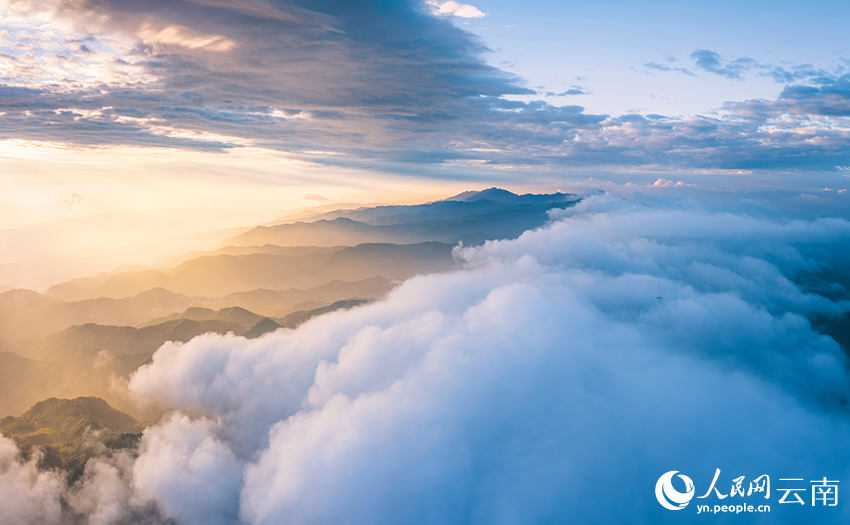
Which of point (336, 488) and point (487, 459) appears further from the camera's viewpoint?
point (487, 459)

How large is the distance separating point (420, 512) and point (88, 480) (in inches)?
5576

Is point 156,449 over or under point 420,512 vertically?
under

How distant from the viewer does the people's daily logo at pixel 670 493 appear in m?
152

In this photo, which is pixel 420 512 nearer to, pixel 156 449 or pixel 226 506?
pixel 226 506

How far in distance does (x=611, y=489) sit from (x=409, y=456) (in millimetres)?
78968

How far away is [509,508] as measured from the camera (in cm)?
14700

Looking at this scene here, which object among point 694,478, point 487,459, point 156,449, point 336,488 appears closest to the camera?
point 336,488

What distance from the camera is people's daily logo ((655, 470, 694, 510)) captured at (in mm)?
152488

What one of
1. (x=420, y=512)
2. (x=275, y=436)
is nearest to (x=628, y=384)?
(x=420, y=512)

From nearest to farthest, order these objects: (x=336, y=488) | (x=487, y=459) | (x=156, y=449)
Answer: (x=336, y=488) < (x=487, y=459) < (x=156, y=449)

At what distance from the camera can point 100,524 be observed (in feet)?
548

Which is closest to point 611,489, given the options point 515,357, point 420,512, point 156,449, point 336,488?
point 515,357

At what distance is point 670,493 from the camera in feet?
538

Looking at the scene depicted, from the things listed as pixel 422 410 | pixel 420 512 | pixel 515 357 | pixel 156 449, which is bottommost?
pixel 156 449
